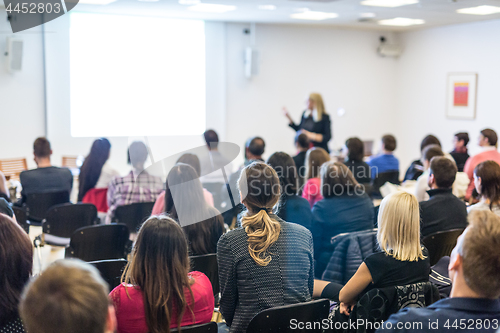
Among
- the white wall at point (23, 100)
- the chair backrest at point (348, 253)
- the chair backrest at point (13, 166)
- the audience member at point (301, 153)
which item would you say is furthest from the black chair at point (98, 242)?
the white wall at point (23, 100)

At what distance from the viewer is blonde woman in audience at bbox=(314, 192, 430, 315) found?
78.6 inches

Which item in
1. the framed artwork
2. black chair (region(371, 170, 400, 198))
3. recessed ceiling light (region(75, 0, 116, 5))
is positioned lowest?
black chair (region(371, 170, 400, 198))

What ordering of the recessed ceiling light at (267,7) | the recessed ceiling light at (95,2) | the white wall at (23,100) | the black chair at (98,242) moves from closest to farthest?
1. the black chair at (98,242)
2. the recessed ceiling light at (95,2)
3. the recessed ceiling light at (267,7)
4. the white wall at (23,100)

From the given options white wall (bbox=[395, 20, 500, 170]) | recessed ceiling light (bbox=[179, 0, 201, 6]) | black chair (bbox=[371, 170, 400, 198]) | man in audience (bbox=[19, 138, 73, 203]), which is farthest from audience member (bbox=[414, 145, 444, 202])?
white wall (bbox=[395, 20, 500, 170])

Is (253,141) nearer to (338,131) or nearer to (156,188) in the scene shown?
(156,188)

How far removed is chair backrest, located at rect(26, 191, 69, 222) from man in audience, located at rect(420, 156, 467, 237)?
3142 millimetres

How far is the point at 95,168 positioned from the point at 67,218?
0.74 meters

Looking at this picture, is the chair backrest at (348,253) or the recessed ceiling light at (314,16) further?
the recessed ceiling light at (314,16)

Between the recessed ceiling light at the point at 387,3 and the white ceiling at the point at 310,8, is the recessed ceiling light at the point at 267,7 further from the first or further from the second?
the recessed ceiling light at the point at 387,3

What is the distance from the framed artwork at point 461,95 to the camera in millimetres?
8422

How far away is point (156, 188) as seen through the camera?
409 centimetres

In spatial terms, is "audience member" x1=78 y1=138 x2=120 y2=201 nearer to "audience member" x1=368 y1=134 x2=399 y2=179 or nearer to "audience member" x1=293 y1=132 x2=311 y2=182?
"audience member" x1=293 y1=132 x2=311 y2=182

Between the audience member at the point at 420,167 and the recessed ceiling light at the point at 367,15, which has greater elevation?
the recessed ceiling light at the point at 367,15

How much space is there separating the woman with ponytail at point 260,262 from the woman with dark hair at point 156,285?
12.7 inches
